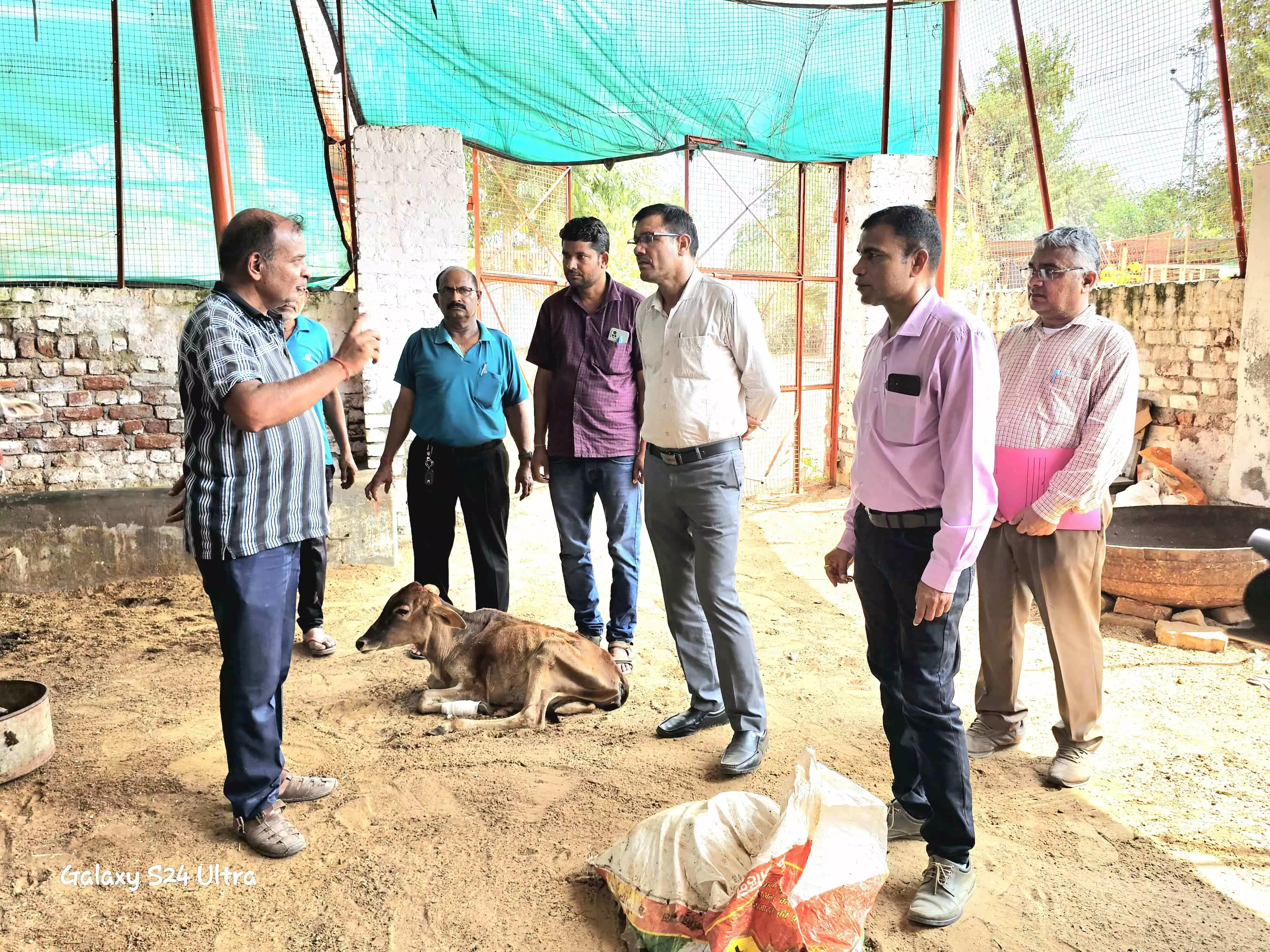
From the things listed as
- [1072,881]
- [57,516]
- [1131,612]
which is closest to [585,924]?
[1072,881]

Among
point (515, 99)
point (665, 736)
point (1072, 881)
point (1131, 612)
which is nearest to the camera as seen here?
point (1072, 881)

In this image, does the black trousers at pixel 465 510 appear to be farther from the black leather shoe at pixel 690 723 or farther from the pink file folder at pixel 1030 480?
the pink file folder at pixel 1030 480

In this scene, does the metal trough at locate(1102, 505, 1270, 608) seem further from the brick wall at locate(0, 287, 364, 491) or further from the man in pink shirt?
the brick wall at locate(0, 287, 364, 491)

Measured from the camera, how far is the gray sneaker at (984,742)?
12.3ft

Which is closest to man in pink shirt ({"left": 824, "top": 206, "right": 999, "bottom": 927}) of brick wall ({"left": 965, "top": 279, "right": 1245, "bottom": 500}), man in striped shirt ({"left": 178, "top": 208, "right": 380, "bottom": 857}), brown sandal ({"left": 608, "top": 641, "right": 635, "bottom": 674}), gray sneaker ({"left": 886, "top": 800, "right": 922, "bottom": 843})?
gray sneaker ({"left": 886, "top": 800, "right": 922, "bottom": 843})

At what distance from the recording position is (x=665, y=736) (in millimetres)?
3928

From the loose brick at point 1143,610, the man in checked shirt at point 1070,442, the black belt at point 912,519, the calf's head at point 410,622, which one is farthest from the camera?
the loose brick at point 1143,610

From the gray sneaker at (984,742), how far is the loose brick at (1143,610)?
2.01 metres

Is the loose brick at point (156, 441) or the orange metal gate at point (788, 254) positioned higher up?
the orange metal gate at point (788, 254)

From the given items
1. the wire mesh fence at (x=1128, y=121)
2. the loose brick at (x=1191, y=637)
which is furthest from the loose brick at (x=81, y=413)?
the wire mesh fence at (x=1128, y=121)

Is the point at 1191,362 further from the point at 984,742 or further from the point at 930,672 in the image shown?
the point at 930,672

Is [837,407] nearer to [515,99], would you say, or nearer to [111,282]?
[515,99]

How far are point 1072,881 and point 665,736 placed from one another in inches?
64.7

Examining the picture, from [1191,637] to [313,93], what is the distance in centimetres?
656
